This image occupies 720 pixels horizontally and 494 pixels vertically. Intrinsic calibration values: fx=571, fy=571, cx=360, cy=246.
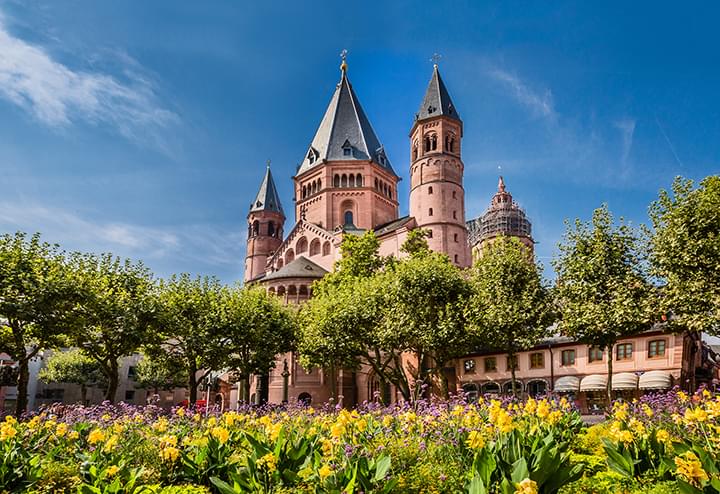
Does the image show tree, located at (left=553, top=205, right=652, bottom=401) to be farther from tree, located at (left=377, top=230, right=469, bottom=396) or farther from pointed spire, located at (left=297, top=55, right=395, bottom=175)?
pointed spire, located at (left=297, top=55, right=395, bottom=175)

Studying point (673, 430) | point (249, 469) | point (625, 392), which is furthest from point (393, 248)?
point (249, 469)

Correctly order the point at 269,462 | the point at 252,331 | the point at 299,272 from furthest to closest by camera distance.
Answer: the point at 299,272
the point at 252,331
the point at 269,462

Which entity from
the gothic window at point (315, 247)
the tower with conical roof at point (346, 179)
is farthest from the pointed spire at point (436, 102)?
the gothic window at point (315, 247)

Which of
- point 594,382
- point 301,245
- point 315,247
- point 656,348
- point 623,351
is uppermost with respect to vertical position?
point 301,245

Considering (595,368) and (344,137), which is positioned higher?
(344,137)

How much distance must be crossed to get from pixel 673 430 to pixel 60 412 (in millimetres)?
20981

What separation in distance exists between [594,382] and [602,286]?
1472cm

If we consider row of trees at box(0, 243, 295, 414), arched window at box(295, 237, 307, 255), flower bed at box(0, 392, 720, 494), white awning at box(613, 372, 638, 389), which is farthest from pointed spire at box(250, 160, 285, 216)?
flower bed at box(0, 392, 720, 494)

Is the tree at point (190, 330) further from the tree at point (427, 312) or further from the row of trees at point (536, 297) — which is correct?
the tree at point (427, 312)

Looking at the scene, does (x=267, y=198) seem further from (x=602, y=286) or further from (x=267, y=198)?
(x=602, y=286)

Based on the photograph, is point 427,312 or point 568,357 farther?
point 568,357

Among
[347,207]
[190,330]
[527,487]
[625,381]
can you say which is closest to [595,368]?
[625,381]

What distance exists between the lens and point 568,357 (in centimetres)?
4281

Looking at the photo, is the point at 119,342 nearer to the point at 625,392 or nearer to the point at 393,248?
the point at 625,392
